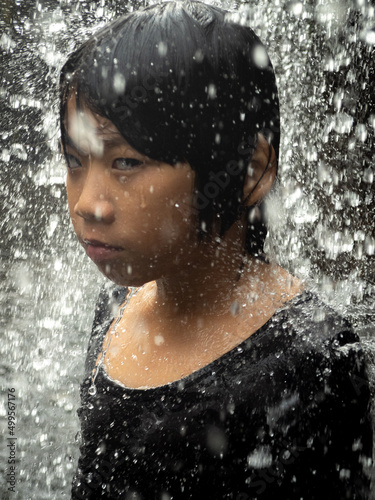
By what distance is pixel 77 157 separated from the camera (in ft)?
2.89

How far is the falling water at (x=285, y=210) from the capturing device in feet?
6.14

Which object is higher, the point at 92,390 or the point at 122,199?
the point at 122,199

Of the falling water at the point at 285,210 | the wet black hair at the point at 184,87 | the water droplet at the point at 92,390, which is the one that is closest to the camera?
Result: the wet black hair at the point at 184,87

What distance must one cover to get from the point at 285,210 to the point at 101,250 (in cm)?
137

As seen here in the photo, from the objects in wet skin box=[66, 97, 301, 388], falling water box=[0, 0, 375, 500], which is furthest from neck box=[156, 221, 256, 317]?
falling water box=[0, 0, 375, 500]

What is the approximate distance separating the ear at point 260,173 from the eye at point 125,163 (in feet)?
0.67

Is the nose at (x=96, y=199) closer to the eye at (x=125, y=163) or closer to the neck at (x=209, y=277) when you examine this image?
the eye at (x=125, y=163)

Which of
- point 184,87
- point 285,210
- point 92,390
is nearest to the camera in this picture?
point 184,87

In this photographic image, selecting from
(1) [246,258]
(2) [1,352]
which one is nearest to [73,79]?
(1) [246,258]

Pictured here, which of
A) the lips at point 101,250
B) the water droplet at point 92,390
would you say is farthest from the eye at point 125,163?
the water droplet at point 92,390

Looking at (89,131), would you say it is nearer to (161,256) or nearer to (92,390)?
(161,256)

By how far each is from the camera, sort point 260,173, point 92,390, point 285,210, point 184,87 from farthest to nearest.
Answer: point 285,210
point 92,390
point 260,173
point 184,87

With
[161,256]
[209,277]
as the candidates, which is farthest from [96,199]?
[209,277]

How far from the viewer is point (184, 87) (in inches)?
32.8
